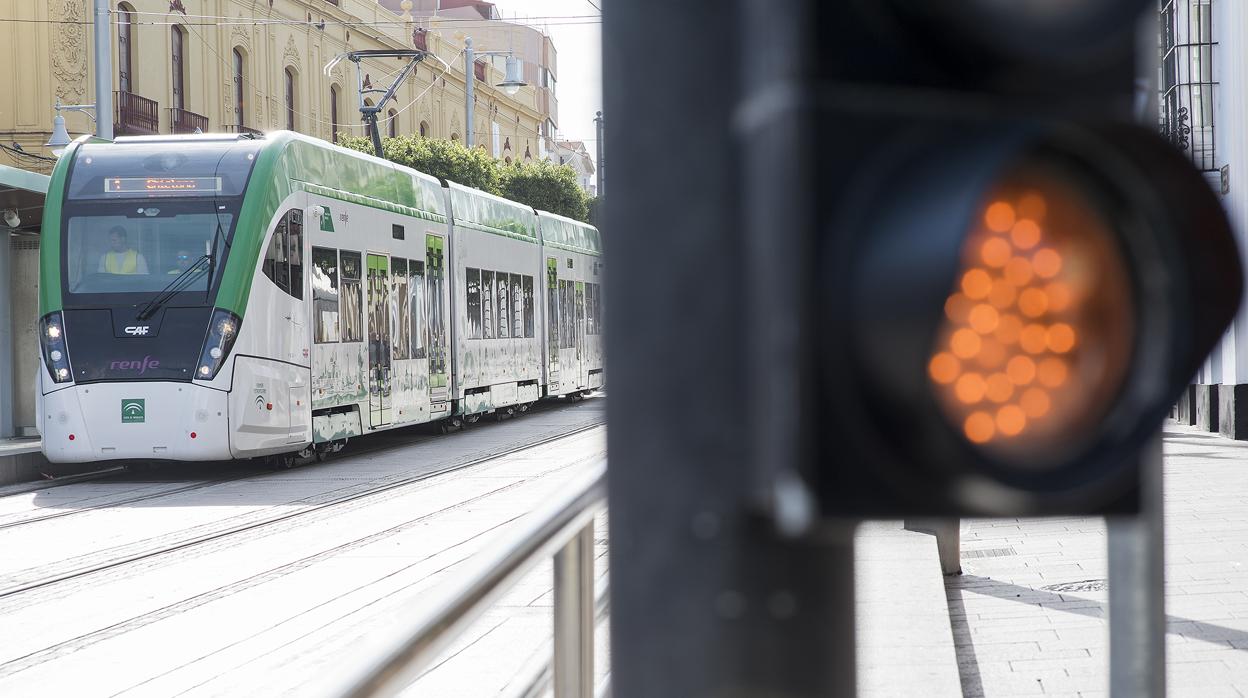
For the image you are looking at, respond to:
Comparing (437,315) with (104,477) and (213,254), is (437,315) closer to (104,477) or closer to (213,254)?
(104,477)

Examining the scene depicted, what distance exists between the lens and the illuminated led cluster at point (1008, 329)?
32.6 inches

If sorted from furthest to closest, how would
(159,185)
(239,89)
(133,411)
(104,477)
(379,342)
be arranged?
1. (239,89)
2. (379,342)
3. (104,477)
4. (159,185)
5. (133,411)

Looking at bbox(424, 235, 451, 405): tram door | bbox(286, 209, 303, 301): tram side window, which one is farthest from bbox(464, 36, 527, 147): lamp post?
bbox(286, 209, 303, 301): tram side window

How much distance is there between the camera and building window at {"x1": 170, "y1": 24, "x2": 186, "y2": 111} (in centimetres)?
3675

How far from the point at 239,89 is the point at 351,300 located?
80.6ft

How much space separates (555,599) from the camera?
10.6ft

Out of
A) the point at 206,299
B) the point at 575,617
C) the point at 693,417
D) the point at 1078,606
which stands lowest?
the point at 1078,606

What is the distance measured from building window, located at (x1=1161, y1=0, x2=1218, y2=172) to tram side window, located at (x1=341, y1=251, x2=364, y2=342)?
391 inches

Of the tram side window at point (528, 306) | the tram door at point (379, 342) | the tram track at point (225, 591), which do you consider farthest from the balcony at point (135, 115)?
the tram track at point (225, 591)

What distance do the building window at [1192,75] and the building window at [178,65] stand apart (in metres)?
24.9

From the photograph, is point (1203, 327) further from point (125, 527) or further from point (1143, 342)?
point (125, 527)

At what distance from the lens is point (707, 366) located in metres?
0.98

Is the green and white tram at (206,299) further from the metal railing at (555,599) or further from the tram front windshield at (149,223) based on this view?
the metal railing at (555,599)

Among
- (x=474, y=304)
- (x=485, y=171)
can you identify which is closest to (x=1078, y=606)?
(x=474, y=304)
